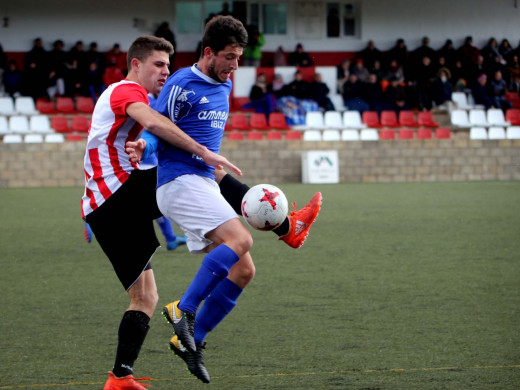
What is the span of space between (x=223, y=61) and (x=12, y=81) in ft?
62.0

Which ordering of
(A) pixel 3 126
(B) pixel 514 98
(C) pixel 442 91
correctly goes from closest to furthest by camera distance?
(A) pixel 3 126 < (C) pixel 442 91 < (B) pixel 514 98

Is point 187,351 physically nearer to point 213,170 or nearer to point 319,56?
point 213,170

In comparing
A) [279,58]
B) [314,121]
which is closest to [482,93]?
[314,121]

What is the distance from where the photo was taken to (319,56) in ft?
86.8

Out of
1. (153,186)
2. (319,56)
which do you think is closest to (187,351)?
→ (153,186)

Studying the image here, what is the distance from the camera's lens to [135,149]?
375 cm

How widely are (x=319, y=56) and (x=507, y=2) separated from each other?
273 inches

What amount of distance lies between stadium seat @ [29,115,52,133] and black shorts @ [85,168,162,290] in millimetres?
17421

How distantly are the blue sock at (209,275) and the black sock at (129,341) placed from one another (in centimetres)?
21

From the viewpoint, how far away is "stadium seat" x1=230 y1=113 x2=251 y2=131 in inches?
843

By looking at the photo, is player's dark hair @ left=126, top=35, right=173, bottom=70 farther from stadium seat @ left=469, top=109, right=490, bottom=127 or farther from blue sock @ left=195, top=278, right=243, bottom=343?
stadium seat @ left=469, top=109, right=490, bottom=127

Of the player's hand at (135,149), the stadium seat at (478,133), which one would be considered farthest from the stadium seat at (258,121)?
the player's hand at (135,149)

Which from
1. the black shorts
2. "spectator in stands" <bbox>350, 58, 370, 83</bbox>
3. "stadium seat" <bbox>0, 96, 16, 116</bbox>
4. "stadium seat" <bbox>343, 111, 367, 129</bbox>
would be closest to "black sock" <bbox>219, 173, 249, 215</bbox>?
the black shorts

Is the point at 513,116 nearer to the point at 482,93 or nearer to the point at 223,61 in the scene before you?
the point at 482,93
